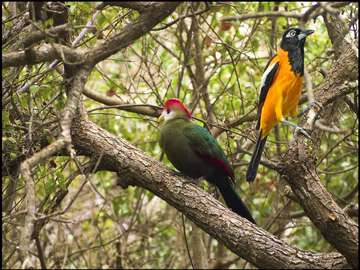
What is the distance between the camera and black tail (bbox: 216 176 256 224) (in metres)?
4.89

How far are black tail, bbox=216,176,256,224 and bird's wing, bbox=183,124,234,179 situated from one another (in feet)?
0.33

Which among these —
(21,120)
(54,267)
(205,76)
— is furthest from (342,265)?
(54,267)

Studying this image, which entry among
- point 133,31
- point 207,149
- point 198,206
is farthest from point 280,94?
point 133,31

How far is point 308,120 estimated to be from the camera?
4402mm

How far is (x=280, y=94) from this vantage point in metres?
5.33

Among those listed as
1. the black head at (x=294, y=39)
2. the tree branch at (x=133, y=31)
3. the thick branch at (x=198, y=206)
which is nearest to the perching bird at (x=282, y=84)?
the black head at (x=294, y=39)

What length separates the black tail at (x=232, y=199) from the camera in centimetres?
489

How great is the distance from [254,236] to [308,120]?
846mm

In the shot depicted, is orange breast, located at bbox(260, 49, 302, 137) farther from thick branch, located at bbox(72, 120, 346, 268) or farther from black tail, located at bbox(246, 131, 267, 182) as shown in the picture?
thick branch, located at bbox(72, 120, 346, 268)

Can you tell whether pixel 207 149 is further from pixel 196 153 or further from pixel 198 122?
pixel 198 122

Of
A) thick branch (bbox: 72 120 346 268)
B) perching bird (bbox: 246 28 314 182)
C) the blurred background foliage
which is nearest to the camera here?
thick branch (bbox: 72 120 346 268)

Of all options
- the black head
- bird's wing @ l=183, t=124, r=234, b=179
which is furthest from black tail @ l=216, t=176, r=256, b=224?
the black head

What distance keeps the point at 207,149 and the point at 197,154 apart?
85mm

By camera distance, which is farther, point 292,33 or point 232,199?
point 292,33
